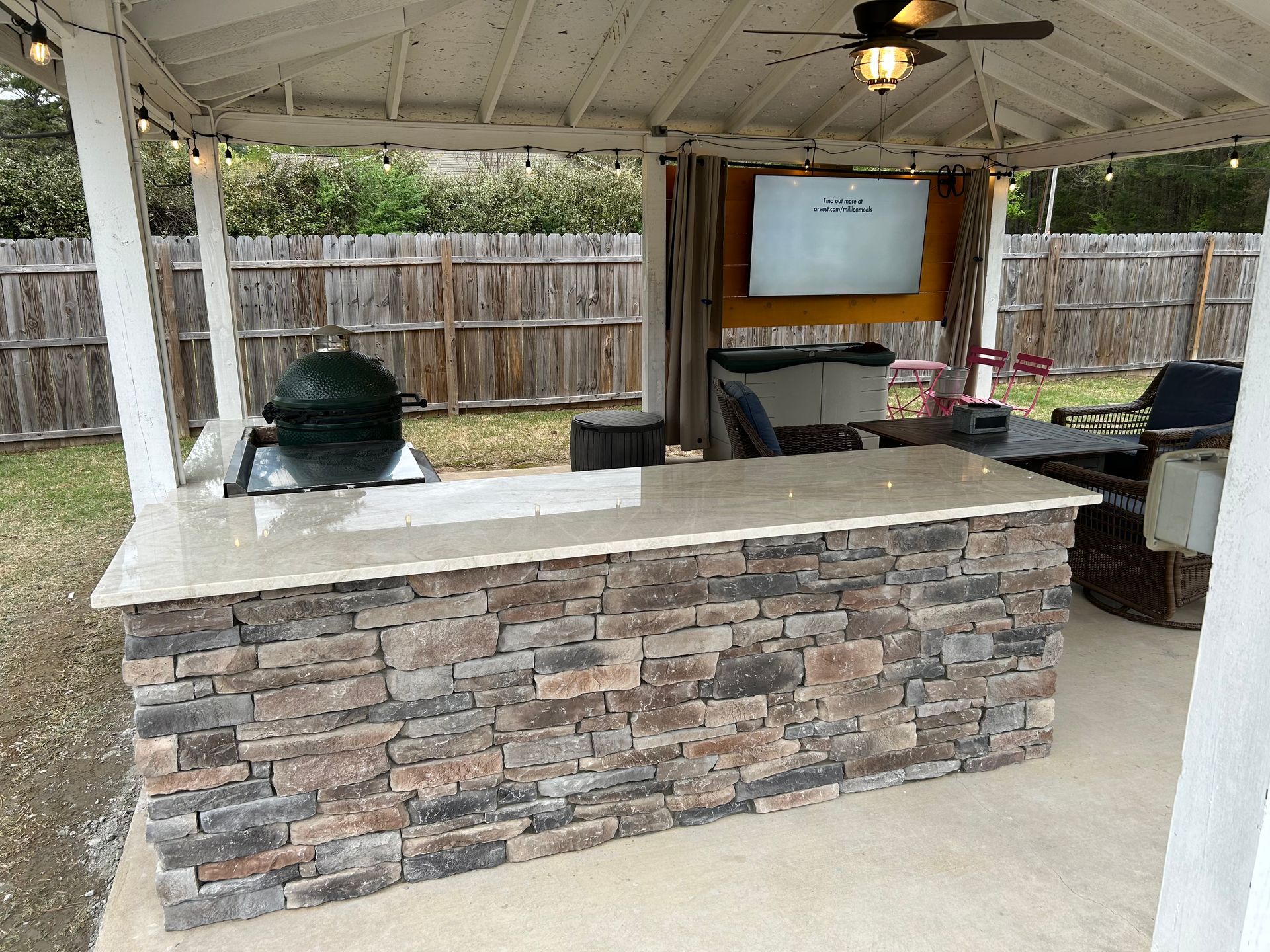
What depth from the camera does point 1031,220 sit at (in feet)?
51.2

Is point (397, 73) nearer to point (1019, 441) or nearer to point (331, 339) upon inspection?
point (331, 339)

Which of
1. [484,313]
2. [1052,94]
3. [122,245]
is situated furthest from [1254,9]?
[484,313]

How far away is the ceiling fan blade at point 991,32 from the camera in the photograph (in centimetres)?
358

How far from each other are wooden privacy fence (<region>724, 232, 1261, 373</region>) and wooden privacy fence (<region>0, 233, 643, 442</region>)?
1.78m

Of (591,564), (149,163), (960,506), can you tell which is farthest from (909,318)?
(149,163)

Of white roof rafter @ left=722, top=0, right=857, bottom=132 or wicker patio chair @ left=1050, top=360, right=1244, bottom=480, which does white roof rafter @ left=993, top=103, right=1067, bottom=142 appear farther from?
Result: wicker patio chair @ left=1050, top=360, right=1244, bottom=480

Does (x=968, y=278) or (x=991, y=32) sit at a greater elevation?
(x=991, y=32)

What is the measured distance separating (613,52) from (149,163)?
8183 mm

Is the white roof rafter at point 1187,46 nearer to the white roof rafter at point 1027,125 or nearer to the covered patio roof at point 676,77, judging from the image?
the covered patio roof at point 676,77

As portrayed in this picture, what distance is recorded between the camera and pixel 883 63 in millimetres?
3639

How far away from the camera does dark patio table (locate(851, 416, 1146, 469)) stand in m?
4.35

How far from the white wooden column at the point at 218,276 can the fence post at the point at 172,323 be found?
2466mm

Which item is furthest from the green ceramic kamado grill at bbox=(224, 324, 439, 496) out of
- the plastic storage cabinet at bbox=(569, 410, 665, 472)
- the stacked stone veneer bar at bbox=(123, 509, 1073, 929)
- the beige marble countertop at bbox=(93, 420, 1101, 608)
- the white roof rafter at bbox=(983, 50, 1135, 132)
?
the white roof rafter at bbox=(983, 50, 1135, 132)

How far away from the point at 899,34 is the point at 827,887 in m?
3.21
